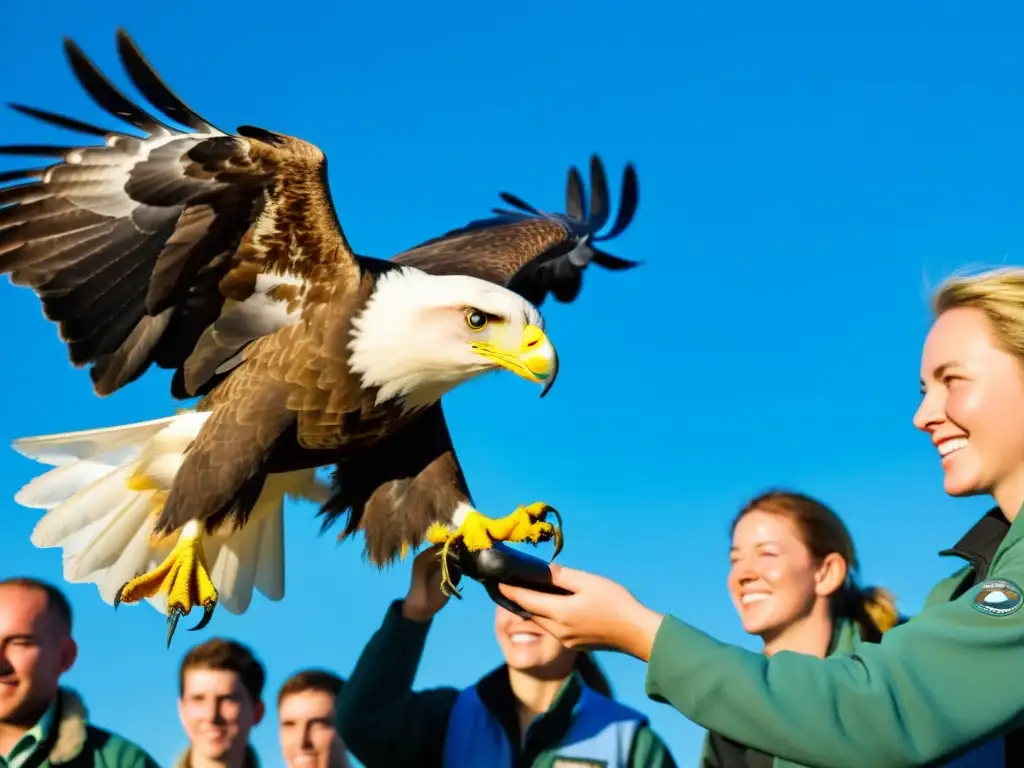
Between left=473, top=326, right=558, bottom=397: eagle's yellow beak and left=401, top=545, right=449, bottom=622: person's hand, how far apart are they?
24.9 inches

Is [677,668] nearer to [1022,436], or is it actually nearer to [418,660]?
[1022,436]

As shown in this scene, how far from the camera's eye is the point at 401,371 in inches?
128

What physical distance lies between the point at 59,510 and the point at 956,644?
3196 millimetres

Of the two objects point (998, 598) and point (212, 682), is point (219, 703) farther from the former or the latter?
point (998, 598)

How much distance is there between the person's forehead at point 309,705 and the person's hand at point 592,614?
5.89ft

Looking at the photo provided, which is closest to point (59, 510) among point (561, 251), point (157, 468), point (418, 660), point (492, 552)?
point (157, 468)

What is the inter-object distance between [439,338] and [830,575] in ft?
3.96

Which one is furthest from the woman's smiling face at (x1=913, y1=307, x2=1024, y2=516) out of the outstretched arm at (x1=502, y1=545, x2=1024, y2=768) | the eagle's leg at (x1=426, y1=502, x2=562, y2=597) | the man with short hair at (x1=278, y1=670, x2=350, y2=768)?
the man with short hair at (x1=278, y1=670, x2=350, y2=768)

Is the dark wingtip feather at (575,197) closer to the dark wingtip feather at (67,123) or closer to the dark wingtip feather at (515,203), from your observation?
the dark wingtip feather at (515,203)

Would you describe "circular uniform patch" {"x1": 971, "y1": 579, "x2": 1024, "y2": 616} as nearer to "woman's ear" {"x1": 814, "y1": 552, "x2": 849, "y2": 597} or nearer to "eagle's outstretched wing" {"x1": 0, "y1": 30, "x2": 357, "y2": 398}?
"woman's ear" {"x1": 814, "y1": 552, "x2": 849, "y2": 597}

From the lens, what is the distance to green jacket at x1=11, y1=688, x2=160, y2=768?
3148 millimetres

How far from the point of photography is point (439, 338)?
333cm

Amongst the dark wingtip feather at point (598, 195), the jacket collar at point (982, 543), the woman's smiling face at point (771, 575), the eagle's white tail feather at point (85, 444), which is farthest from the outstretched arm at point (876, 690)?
the dark wingtip feather at point (598, 195)

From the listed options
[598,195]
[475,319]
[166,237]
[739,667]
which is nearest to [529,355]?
[475,319]
